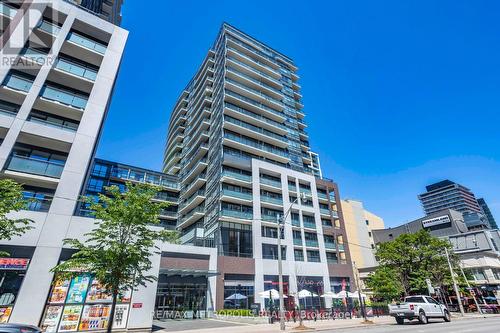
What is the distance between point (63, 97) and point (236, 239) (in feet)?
89.8

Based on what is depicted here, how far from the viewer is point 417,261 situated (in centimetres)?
Answer: 3994

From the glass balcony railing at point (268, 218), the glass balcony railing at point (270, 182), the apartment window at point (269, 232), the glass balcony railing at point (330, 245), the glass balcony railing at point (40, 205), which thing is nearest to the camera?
the glass balcony railing at point (40, 205)

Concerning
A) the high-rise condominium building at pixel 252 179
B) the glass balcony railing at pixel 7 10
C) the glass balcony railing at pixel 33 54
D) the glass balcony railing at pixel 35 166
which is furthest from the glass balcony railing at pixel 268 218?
the glass balcony railing at pixel 7 10

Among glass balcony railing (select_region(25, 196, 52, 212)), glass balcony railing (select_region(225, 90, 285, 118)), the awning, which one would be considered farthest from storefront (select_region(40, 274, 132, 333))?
glass balcony railing (select_region(225, 90, 285, 118))

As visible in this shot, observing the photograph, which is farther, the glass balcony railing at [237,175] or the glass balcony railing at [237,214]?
the glass balcony railing at [237,175]

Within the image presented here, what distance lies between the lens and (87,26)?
91.8 ft

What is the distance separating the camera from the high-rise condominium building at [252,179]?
38797 mm

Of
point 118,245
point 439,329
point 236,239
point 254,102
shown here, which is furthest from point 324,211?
point 118,245

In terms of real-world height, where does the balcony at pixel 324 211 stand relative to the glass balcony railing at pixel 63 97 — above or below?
below

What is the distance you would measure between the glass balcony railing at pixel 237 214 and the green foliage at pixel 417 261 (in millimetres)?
21444

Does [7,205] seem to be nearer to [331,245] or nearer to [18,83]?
[18,83]

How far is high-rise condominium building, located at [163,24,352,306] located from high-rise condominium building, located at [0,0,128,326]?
20.4 metres

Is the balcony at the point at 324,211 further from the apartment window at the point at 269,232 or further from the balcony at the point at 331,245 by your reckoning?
the apartment window at the point at 269,232

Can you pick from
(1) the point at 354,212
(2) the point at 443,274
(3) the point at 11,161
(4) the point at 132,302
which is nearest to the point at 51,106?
(3) the point at 11,161
